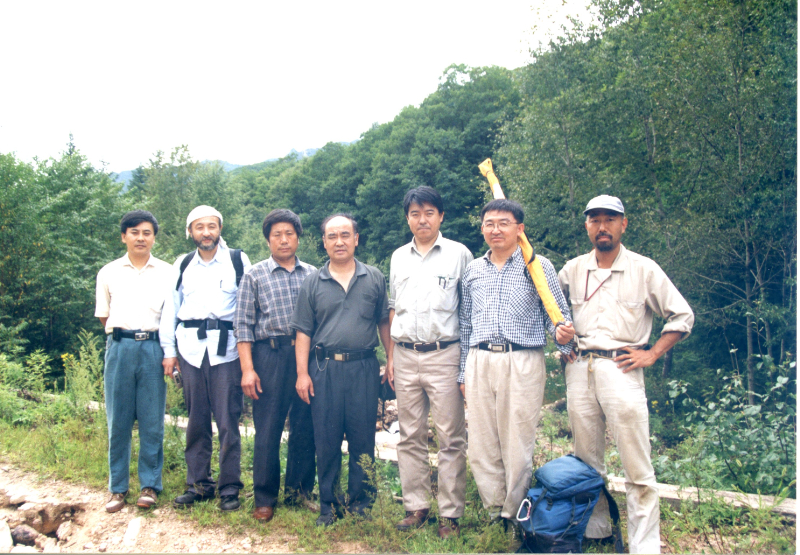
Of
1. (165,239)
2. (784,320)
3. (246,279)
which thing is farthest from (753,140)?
(165,239)

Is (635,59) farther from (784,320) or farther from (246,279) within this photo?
(246,279)

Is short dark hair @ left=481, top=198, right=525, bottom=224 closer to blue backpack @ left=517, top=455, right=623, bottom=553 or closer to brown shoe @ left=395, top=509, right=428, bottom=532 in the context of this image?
blue backpack @ left=517, top=455, right=623, bottom=553

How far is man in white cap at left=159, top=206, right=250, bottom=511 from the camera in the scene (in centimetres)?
381

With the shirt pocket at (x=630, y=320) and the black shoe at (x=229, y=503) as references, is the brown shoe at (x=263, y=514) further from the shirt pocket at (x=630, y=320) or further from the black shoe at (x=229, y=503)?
the shirt pocket at (x=630, y=320)

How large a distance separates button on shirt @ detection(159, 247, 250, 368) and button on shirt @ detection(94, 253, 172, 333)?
0.08 m

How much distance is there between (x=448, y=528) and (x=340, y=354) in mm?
1269

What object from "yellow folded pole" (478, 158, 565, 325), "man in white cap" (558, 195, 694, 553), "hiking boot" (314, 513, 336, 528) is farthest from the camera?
"hiking boot" (314, 513, 336, 528)

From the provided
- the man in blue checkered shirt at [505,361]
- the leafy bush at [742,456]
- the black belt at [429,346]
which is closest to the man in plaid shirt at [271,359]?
the black belt at [429,346]

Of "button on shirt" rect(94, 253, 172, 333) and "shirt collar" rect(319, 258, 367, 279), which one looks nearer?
"shirt collar" rect(319, 258, 367, 279)

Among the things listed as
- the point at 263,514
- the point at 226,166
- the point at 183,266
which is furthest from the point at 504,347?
the point at 226,166

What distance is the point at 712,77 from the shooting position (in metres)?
12.9

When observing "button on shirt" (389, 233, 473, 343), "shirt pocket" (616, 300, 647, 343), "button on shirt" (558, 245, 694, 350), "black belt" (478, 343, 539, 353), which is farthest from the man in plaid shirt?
"shirt pocket" (616, 300, 647, 343)

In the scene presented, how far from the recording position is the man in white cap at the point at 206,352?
381 cm

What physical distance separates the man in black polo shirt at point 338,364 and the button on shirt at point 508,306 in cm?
66
